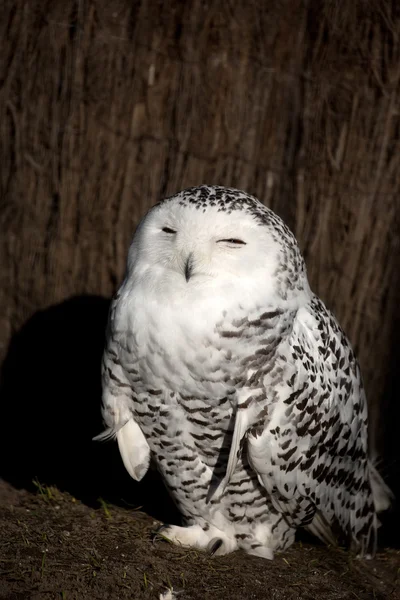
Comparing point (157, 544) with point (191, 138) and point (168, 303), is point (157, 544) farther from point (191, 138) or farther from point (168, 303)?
point (191, 138)

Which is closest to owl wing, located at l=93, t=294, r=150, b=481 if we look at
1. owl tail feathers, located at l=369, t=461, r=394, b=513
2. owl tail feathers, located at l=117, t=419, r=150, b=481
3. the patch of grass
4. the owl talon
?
owl tail feathers, located at l=117, t=419, r=150, b=481

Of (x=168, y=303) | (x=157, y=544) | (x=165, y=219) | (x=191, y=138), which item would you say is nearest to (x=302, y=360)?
(x=168, y=303)

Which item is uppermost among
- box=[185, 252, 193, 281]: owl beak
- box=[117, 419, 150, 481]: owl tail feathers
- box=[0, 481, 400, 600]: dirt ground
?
box=[185, 252, 193, 281]: owl beak

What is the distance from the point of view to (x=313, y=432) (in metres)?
3.01

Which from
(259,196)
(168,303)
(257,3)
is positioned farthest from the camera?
(259,196)

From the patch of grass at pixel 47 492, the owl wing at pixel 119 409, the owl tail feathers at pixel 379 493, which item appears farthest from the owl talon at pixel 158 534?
the owl tail feathers at pixel 379 493

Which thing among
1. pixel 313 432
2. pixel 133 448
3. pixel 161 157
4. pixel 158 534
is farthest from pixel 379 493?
pixel 161 157

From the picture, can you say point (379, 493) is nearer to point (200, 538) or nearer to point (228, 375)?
point (200, 538)

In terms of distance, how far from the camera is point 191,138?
4.07 meters

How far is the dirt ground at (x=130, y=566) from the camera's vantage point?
Result: 279 centimetres

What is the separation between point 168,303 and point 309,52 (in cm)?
201

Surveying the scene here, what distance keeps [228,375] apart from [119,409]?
522mm

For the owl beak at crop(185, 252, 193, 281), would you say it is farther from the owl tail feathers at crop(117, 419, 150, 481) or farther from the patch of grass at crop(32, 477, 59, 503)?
the patch of grass at crop(32, 477, 59, 503)

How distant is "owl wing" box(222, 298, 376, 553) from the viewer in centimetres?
287
